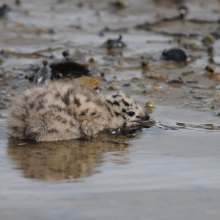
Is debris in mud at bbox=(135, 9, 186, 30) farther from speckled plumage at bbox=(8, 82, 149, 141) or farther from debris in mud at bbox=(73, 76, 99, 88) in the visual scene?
speckled plumage at bbox=(8, 82, 149, 141)

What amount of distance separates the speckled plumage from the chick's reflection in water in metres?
0.12

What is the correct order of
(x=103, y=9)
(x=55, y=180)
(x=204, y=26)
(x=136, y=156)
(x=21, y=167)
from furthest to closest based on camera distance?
(x=103, y=9) < (x=204, y=26) < (x=136, y=156) < (x=21, y=167) < (x=55, y=180)

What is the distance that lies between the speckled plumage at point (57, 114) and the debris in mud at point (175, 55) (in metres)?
3.70

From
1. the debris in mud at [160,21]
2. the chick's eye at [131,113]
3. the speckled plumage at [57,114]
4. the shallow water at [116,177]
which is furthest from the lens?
the debris in mud at [160,21]

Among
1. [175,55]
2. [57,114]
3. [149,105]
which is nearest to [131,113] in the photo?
[149,105]

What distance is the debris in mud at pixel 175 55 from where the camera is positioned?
30.6ft

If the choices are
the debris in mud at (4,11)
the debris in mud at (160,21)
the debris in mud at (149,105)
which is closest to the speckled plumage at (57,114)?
the debris in mud at (149,105)

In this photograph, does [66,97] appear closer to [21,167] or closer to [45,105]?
[45,105]

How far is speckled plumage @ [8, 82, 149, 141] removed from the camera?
5340mm

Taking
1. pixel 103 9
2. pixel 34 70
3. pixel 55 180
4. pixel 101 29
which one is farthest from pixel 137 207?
pixel 103 9

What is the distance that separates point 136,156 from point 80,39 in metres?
7.04

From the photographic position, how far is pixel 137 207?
3465 millimetres

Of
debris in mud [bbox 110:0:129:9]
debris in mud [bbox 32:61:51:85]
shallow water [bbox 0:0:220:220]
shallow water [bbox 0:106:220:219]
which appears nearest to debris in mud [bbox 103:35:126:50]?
shallow water [bbox 0:0:220:220]

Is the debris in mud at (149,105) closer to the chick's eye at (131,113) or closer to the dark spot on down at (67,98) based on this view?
the chick's eye at (131,113)
